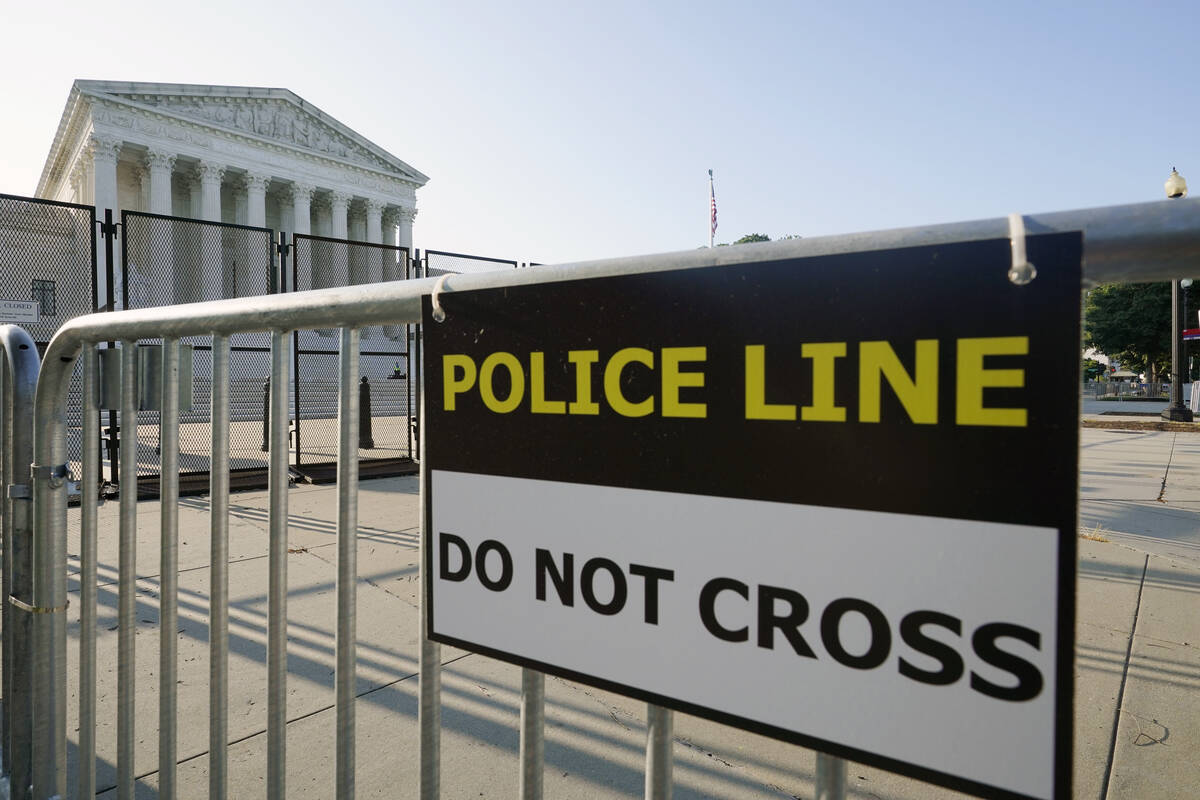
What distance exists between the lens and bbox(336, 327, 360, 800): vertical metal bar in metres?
1.45

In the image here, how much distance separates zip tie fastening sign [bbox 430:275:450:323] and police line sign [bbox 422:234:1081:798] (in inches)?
0.6

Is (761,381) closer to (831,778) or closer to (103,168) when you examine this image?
(831,778)

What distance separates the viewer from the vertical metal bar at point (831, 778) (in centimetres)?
95

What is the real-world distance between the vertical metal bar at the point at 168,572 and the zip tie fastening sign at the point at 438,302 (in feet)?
3.13

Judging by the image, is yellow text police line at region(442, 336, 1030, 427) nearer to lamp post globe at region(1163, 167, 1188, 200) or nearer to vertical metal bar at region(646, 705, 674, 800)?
vertical metal bar at region(646, 705, 674, 800)

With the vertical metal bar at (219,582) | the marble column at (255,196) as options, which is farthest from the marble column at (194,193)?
the vertical metal bar at (219,582)

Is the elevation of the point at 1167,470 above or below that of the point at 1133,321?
below

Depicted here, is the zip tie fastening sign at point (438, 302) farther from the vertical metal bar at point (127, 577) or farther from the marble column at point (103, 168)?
the marble column at point (103, 168)

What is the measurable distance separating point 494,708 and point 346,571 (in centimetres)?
180

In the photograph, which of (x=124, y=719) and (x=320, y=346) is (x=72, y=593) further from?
(x=320, y=346)

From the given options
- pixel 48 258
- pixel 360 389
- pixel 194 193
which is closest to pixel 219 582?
pixel 360 389

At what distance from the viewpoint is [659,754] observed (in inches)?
42.9

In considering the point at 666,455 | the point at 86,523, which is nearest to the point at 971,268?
the point at 666,455

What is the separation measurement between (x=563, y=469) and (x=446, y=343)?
34 cm
